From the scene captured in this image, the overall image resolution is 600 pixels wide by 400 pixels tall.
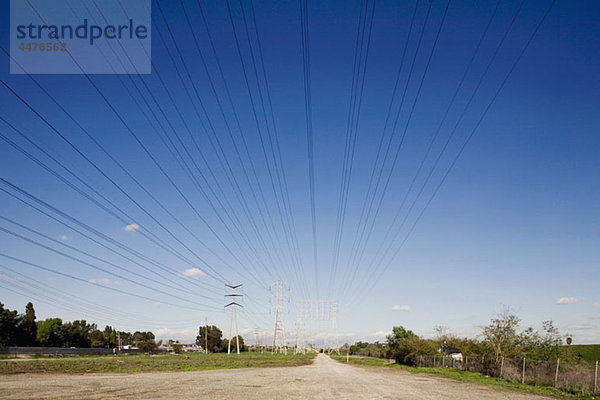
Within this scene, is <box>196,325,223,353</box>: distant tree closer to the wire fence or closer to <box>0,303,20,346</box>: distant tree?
<box>0,303,20,346</box>: distant tree

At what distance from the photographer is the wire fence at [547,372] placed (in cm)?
2623

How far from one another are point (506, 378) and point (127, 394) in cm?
3133

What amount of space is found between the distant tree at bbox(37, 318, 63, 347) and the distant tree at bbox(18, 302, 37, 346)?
19.5 feet

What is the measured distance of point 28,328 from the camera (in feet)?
334

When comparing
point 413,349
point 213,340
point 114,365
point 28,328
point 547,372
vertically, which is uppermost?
point 547,372

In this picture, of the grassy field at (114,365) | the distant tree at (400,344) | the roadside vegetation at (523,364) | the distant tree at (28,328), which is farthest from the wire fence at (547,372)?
the distant tree at (28,328)

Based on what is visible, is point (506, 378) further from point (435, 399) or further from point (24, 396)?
point (24, 396)

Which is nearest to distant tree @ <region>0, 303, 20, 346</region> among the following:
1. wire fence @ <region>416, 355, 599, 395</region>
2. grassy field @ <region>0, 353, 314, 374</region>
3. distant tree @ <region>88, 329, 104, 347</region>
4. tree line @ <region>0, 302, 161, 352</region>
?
tree line @ <region>0, 302, 161, 352</region>

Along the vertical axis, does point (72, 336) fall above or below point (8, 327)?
below

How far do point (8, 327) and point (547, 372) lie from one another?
10151 cm

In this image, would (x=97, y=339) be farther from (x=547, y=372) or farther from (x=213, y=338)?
(x=547, y=372)

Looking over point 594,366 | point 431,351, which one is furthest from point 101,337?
point 594,366

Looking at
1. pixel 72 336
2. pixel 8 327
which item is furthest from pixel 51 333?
pixel 8 327

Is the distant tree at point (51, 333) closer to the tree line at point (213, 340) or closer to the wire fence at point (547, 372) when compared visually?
the tree line at point (213, 340)
